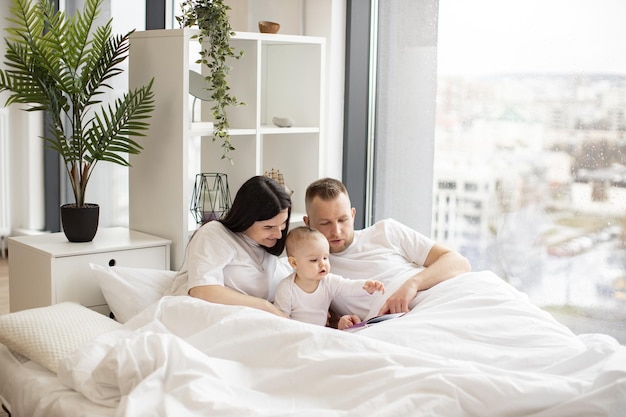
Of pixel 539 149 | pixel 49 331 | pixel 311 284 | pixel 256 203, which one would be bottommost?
pixel 49 331

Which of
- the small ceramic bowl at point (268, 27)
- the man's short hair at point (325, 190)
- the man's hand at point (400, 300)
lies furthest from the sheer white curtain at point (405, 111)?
the man's hand at point (400, 300)

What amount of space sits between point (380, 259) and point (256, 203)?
52 centimetres

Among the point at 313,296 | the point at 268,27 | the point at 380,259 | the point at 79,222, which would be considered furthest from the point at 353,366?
the point at 268,27

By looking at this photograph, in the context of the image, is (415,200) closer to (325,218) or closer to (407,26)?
(407,26)

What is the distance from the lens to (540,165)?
335 centimetres

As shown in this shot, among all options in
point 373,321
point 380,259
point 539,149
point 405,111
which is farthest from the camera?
point 405,111

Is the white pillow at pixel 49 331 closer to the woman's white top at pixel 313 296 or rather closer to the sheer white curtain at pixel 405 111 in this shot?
the woman's white top at pixel 313 296

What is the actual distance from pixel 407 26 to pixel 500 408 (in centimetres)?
234

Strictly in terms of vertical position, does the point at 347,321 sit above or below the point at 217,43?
below

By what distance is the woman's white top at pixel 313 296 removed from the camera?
8.88ft

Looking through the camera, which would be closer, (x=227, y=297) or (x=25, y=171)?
(x=227, y=297)

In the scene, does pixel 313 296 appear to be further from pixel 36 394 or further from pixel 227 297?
pixel 36 394

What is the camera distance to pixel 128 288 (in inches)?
113

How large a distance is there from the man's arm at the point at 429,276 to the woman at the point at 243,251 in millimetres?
382
